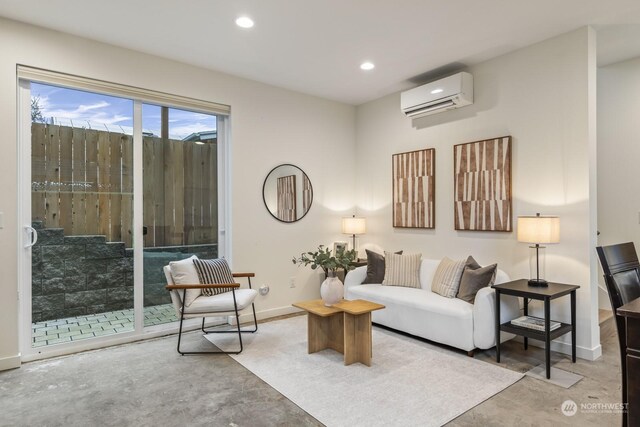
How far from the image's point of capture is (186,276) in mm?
3391

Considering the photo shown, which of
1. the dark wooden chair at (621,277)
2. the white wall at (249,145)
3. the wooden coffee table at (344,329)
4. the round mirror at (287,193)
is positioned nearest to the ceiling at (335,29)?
the white wall at (249,145)

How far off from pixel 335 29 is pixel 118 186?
2.50m

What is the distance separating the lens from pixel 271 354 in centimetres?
318

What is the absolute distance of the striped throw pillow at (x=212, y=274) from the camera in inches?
138

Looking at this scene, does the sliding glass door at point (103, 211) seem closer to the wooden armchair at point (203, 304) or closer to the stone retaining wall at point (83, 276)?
the stone retaining wall at point (83, 276)

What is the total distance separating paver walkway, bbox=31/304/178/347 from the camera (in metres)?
3.21

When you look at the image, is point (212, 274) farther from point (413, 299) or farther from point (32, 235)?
point (413, 299)

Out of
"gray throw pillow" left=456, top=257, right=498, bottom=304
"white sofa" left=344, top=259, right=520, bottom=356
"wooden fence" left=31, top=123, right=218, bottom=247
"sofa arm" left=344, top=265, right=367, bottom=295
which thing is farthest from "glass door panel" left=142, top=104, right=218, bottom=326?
"gray throw pillow" left=456, top=257, right=498, bottom=304

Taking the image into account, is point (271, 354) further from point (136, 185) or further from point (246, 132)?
point (246, 132)

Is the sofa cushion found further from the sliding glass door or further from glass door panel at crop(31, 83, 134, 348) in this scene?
glass door panel at crop(31, 83, 134, 348)

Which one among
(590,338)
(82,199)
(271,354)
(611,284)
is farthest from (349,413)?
(82,199)

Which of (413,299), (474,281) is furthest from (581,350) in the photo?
(413,299)

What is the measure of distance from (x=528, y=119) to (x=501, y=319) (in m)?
1.86

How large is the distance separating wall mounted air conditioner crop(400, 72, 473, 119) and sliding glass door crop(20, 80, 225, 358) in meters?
2.37
